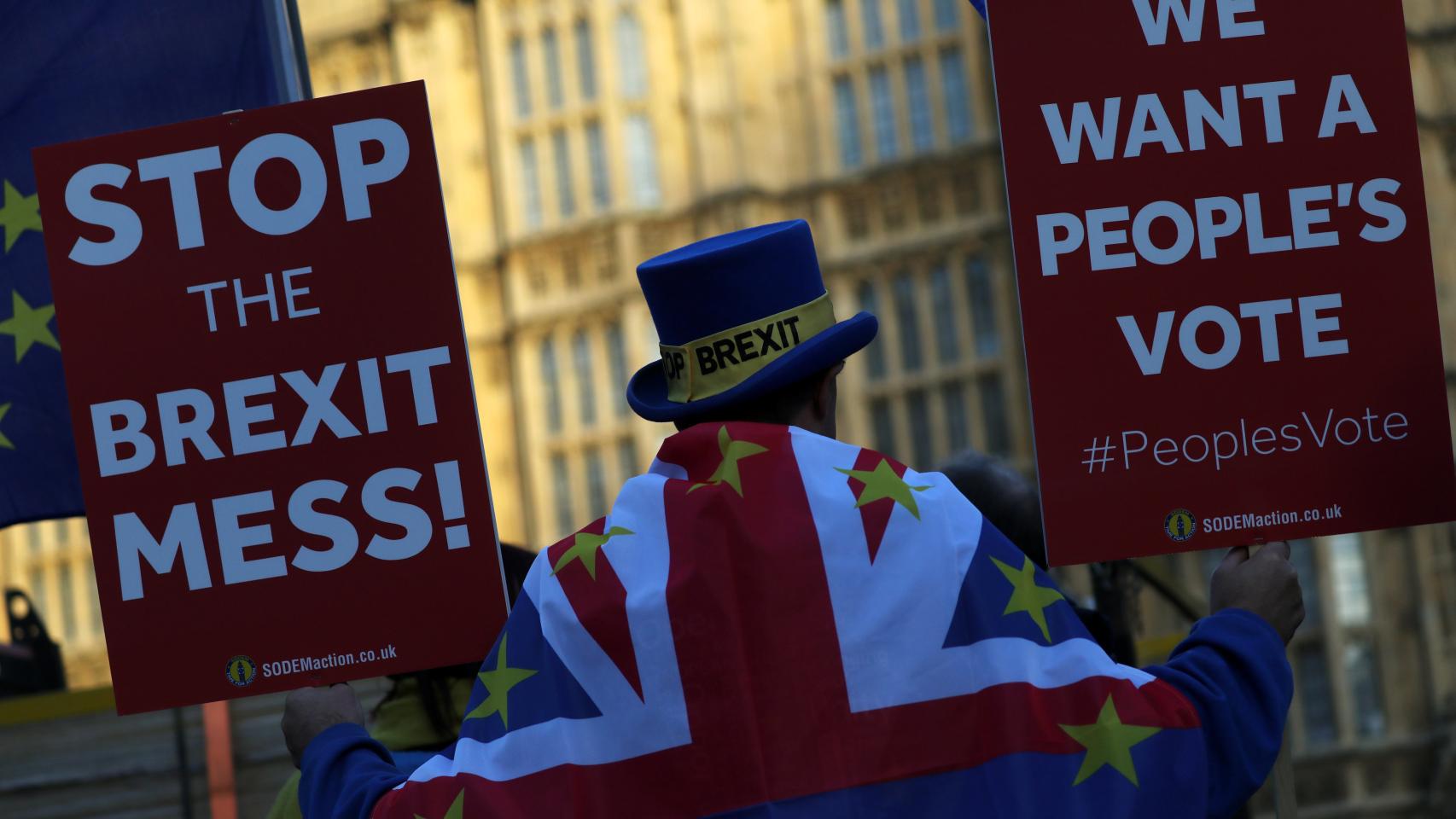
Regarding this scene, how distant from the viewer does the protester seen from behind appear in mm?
1622

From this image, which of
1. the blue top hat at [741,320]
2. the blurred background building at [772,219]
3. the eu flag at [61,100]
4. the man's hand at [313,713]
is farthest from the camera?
the blurred background building at [772,219]

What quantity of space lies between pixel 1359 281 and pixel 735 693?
32.9 inches

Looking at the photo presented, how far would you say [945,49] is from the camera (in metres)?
17.6

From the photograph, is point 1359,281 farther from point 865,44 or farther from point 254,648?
point 865,44

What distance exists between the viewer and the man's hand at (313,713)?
6.36ft

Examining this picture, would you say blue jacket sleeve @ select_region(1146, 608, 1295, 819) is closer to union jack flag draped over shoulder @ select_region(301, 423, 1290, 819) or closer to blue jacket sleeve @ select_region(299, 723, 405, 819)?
union jack flag draped over shoulder @ select_region(301, 423, 1290, 819)

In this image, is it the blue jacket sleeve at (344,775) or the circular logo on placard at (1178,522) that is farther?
the circular logo on placard at (1178,522)

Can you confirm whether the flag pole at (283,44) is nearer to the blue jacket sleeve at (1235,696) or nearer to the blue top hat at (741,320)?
the blue top hat at (741,320)

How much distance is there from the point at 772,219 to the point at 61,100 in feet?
49.5

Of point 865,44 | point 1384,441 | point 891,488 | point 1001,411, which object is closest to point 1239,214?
point 1384,441

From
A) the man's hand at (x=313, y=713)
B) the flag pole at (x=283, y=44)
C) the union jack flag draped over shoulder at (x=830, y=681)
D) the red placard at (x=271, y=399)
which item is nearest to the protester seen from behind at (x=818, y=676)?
the union jack flag draped over shoulder at (x=830, y=681)

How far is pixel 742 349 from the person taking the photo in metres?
1.77

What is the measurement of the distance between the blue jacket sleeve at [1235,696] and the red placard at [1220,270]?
226 millimetres

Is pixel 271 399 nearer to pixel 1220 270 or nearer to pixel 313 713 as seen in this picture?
pixel 313 713
